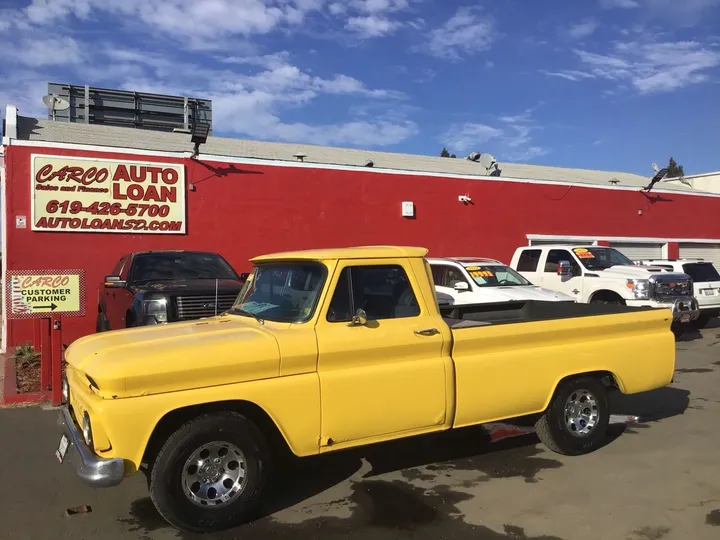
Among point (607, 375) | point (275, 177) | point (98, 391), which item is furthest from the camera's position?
point (275, 177)

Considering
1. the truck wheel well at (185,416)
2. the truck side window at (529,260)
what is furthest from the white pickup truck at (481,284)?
the truck wheel well at (185,416)

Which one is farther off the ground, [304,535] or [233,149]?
[233,149]

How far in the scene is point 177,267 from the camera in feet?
29.6

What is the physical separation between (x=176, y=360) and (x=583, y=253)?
11408mm

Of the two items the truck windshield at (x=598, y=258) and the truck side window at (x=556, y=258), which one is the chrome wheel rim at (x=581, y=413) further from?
the truck side window at (x=556, y=258)

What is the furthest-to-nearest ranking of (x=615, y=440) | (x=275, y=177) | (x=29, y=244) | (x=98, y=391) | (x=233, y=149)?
1. (x=233, y=149)
2. (x=275, y=177)
3. (x=29, y=244)
4. (x=615, y=440)
5. (x=98, y=391)

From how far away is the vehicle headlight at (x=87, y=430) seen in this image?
12.4 feet

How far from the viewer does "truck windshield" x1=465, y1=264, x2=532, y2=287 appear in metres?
11.3

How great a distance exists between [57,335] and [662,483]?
22.2 feet

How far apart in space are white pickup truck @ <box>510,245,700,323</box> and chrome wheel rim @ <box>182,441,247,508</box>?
9938mm

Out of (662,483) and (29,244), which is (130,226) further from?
(662,483)

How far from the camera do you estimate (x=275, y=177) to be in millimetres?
13578

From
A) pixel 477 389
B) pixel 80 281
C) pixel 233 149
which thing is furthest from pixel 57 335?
pixel 233 149

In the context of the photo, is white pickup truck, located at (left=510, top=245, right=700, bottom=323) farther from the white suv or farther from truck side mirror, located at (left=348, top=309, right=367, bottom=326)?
truck side mirror, located at (left=348, top=309, right=367, bottom=326)
